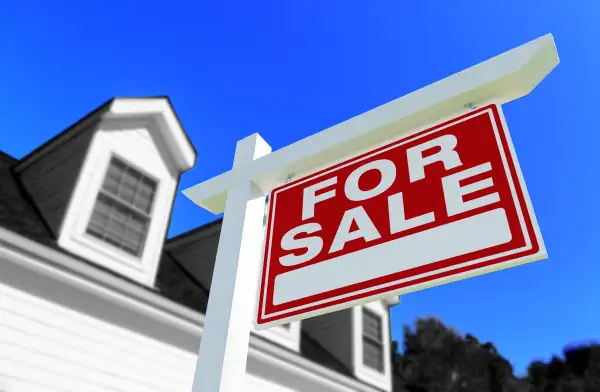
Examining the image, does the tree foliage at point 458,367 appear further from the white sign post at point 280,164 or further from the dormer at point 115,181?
the white sign post at point 280,164

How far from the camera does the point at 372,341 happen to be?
38.3 ft

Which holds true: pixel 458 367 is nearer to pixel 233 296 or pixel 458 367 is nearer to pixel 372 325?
pixel 372 325

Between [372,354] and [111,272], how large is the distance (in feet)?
23.7

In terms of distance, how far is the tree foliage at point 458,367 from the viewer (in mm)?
32594

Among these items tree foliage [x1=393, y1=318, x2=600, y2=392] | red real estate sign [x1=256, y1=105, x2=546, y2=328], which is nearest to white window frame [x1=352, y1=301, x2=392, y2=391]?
red real estate sign [x1=256, y1=105, x2=546, y2=328]

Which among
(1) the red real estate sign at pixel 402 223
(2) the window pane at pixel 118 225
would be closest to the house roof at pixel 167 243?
(2) the window pane at pixel 118 225

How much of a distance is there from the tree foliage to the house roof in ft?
77.7

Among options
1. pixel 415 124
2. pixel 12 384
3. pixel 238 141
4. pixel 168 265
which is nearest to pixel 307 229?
pixel 415 124

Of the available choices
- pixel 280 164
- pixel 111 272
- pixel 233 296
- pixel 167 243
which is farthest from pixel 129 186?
pixel 233 296

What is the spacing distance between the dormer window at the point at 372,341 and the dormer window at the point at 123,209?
626cm

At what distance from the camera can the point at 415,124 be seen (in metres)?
2.19

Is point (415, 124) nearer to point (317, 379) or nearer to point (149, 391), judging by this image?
point (149, 391)

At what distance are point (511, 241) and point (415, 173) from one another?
0.52 meters

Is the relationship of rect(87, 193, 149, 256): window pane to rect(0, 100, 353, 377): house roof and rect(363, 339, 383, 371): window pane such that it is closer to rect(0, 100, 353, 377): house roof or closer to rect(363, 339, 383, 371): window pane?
rect(0, 100, 353, 377): house roof
